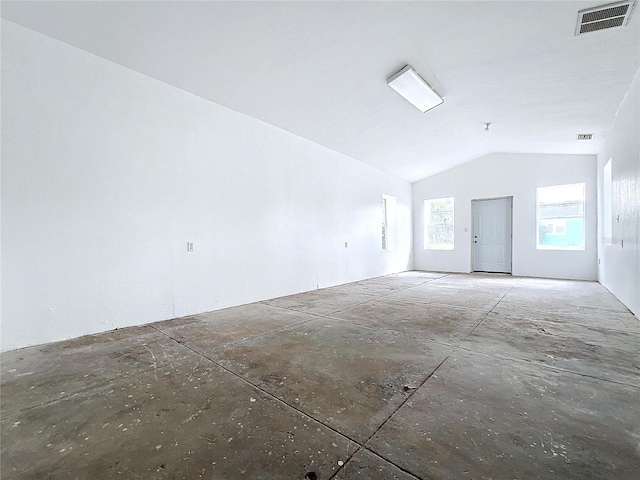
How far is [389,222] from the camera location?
8.51m

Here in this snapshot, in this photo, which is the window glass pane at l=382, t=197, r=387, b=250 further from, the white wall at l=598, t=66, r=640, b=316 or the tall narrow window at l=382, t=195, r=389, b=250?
the white wall at l=598, t=66, r=640, b=316

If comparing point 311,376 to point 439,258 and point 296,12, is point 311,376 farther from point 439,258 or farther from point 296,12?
point 439,258

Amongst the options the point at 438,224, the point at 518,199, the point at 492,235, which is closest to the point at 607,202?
the point at 518,199

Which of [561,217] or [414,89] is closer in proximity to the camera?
[414,89]

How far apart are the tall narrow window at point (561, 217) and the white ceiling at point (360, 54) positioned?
7.72ft

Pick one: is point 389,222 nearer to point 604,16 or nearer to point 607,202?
point 607,202

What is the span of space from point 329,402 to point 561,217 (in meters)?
8.30

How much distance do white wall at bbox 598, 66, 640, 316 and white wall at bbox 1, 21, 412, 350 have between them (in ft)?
15.8

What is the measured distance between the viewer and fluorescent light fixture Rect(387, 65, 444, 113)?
3.77 meters

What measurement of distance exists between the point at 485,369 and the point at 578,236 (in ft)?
23.0

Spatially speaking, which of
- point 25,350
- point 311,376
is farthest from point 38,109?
point 311,376

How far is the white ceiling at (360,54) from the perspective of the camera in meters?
2.73

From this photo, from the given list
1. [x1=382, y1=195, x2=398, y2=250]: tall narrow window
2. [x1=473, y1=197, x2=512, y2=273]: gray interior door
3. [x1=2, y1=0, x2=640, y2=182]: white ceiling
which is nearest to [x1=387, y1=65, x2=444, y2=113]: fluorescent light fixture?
[x1=2, y1=0, x2=640, y2=182]: white ceiling

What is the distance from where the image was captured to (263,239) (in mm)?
4832
